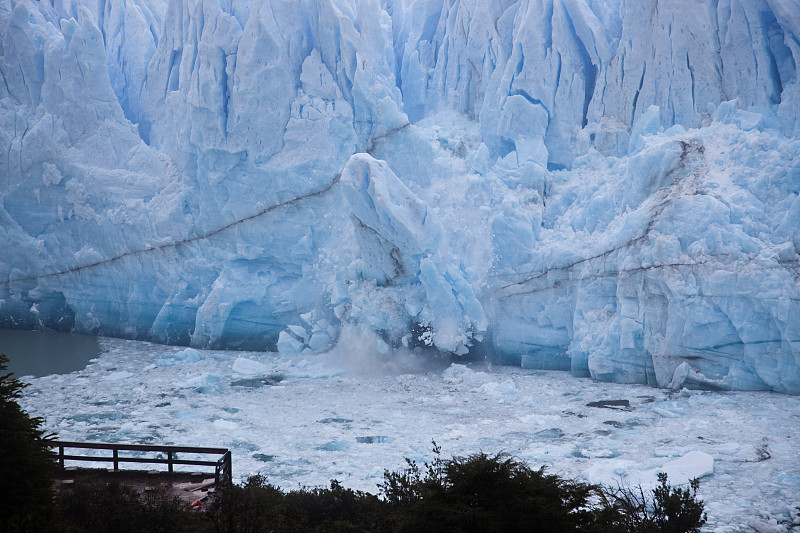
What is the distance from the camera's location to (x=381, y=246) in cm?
1145

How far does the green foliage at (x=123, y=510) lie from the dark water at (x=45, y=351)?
23.3ft

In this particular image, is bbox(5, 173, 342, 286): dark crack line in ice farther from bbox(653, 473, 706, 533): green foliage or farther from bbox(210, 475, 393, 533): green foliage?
bbox(653, 473, 706, 533): green foliage

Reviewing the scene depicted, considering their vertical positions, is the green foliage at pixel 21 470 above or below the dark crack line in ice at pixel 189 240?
below

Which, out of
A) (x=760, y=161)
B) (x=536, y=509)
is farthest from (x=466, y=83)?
(x=536, y=509)

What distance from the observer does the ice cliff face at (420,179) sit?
9.98 metres

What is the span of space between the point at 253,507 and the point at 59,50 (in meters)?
13.2

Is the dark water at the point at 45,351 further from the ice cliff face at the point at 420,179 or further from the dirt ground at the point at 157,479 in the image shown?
the dirt ground at the point at 157,479

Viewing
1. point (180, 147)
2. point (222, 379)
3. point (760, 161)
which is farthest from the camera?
point (180, 147)

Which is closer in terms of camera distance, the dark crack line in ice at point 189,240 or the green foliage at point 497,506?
the green foliage at point 497,506

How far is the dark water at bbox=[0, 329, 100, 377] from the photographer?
463 inches

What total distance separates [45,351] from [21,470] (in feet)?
35.4

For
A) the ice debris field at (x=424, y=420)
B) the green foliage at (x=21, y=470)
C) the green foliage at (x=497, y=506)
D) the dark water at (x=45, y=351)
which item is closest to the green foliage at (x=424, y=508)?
the green foliage at (x=497, y=506)

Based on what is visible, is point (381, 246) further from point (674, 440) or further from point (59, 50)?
point (59, 50)

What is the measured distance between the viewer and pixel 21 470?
12.1 feet
